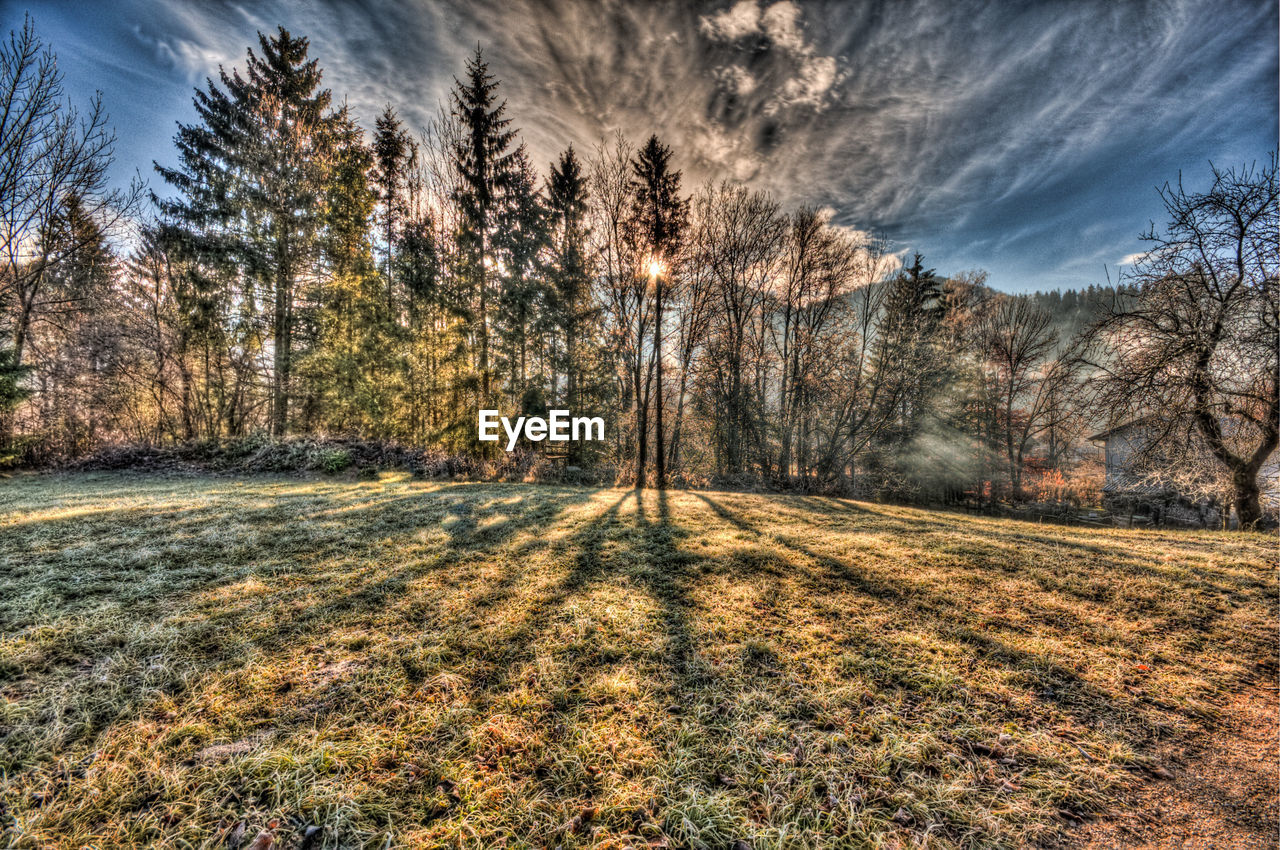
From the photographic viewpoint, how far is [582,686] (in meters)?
2.03

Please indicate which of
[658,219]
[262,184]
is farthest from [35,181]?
[658,219]

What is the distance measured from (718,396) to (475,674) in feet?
44.3

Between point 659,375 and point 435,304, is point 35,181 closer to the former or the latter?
point 435,304

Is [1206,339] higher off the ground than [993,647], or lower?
higher

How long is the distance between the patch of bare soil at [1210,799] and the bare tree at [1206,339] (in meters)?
6.80

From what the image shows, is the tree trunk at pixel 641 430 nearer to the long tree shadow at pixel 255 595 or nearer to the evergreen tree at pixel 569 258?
the evergreen tree at pixel 569 258

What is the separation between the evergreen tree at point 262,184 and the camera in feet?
36.1

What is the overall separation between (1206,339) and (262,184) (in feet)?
67.1

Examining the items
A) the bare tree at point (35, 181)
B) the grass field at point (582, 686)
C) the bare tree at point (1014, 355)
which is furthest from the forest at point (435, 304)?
the grass field at point (582, 686)

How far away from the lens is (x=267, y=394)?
510 inches

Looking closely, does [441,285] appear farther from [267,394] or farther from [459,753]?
[459,753]

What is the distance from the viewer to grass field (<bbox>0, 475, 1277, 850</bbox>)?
4.45 ft

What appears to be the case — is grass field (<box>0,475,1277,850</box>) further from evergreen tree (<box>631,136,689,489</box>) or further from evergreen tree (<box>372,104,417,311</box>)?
evergreen tree (<box>372,104,417,311</box>)

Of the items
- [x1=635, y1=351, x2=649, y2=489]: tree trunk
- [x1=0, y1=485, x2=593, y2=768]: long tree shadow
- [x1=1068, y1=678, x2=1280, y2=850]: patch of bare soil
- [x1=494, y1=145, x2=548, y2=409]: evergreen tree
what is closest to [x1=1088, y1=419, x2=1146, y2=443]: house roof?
[x1=1068, y1=678, x2=1280, y2=850]: patch of bare soil
